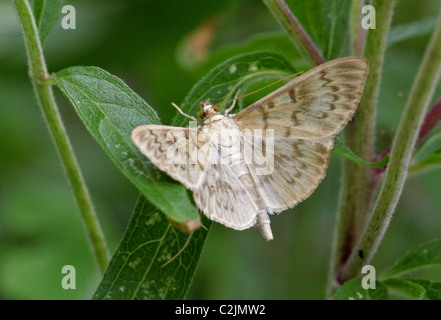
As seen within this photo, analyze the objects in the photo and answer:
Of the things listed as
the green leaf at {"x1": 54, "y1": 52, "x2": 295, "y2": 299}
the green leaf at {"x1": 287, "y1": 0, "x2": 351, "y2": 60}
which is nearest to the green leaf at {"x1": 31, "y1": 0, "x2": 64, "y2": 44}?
the green leaf at {"x1": 54, "y1": 52, "x2": 295, "y2": 299}

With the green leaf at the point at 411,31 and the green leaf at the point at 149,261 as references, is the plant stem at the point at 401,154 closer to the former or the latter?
the green leaf at the point at 149,261

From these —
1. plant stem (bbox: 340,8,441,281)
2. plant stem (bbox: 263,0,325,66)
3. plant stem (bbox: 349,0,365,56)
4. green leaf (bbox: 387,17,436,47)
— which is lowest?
plant stem (bbox: 340,8,441,281)

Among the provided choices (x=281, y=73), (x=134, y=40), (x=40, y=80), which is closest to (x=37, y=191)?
(x=134, y=40)

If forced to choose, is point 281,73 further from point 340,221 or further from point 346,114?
point 340,221

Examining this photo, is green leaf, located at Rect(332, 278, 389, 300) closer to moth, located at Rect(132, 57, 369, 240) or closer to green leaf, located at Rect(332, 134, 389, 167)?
moth, located at Rect(132, 57, 369, 240)

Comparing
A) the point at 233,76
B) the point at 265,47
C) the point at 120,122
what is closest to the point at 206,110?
the point at 233,76

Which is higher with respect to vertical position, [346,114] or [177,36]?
[177,36]

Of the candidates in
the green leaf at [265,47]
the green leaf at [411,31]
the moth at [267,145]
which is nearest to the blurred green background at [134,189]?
the green leaf at [265,47]
